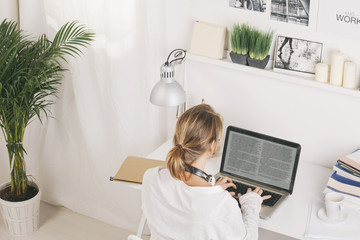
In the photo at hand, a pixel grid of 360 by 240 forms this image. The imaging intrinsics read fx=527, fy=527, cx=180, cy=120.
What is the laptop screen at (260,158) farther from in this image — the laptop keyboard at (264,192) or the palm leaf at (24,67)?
the palm leaf at (24,67)

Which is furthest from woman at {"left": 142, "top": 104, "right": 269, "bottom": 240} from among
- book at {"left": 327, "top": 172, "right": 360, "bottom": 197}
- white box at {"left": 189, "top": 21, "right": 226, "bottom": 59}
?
white box at {"left": 189, "top": 21, "right": 226, "bottom": 59}

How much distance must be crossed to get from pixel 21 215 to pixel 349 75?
73.6 inches

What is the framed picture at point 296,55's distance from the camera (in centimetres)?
223

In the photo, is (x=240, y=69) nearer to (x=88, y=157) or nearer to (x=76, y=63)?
(x=76, y=63)

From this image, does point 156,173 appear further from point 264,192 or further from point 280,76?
point 280,76

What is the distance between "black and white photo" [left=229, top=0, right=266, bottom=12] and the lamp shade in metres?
0.41

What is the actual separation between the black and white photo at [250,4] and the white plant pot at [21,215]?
150 cm

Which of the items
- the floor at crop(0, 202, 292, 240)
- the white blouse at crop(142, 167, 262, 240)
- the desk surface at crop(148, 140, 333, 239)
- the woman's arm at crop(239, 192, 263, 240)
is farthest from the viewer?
the floor at crop(0, 202, 292, 240)

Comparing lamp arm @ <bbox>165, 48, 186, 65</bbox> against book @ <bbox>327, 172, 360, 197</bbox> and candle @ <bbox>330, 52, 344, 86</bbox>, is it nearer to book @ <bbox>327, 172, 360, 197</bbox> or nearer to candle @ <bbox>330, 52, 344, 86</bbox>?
candle @ <bbox>330, 52, 344, 86</bbox>

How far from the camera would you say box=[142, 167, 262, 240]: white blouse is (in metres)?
1.74

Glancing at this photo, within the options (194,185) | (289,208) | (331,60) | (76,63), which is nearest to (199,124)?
(194,185)

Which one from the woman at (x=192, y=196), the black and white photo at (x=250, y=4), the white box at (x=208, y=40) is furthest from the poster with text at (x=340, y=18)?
the woman at (x=192, y=196)

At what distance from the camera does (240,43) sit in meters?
2.29

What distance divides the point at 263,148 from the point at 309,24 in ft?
1.81
